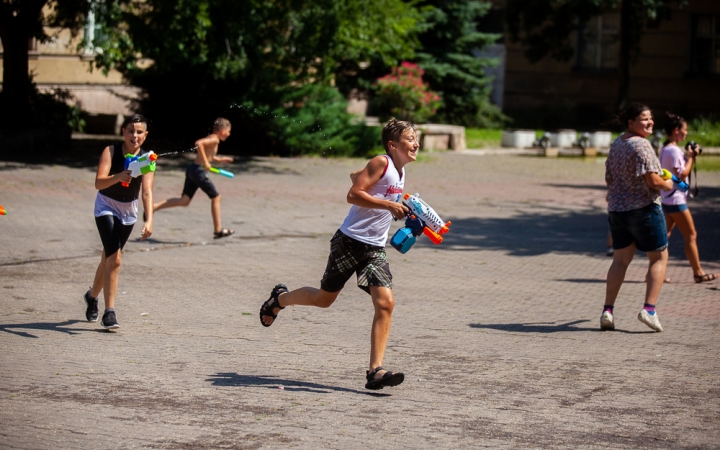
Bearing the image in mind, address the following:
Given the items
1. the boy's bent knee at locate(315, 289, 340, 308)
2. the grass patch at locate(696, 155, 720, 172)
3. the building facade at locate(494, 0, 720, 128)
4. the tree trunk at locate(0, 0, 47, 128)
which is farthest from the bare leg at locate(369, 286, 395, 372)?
the building facade at locate(494, 0, 720, 128)

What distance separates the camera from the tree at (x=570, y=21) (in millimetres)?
30938

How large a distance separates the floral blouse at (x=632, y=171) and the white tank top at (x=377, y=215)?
251cm

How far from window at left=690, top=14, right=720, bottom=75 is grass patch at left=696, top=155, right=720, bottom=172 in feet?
35.3

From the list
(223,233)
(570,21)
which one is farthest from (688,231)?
(570,21)

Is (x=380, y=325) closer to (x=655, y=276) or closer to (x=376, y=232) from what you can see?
(x=376, y=232)

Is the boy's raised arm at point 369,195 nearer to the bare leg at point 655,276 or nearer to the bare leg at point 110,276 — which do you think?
the bare leg at point 110,276

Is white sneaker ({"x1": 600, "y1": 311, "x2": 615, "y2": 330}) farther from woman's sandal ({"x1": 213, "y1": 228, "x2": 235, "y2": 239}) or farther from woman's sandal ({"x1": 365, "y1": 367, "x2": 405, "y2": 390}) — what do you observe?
woman's sandal ({"x1": 213, "y1": 228, "x2": 235, "y2": 239})

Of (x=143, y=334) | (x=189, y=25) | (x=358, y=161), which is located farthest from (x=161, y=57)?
(x=143, y=334)

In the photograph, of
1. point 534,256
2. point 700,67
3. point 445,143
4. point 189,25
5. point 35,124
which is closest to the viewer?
point 534,256

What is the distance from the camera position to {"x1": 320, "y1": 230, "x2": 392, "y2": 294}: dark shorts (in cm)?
604

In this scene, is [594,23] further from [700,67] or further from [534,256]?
[534,256]

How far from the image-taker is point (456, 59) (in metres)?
29.9

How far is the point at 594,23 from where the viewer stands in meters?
36.4

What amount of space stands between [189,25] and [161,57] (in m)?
0.98
